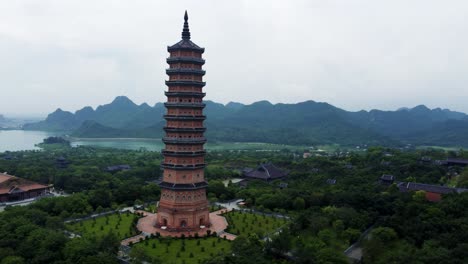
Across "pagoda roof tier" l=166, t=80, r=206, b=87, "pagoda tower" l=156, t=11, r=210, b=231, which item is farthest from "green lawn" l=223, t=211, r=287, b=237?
"pagoda roof tier" l=166, t=80, r=206, b=87

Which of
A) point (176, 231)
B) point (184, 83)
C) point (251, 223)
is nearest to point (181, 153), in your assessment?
point (184, 83)

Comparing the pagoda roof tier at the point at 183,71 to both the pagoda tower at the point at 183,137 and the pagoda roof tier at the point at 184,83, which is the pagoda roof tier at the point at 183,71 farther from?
the pagoda roof tier at the point at 184,83

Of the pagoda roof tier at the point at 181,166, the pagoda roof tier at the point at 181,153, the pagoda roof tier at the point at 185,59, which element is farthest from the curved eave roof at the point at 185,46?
the pagoda roof tier at the point at 181,166

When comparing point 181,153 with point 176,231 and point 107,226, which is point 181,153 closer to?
point 176,231

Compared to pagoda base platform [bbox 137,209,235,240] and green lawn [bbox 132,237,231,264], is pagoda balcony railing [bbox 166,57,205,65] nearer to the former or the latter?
pagoda base platform [bbox 137,209,235,240]

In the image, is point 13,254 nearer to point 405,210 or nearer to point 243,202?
point 243,202

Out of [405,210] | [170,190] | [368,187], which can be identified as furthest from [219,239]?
[368,187]
